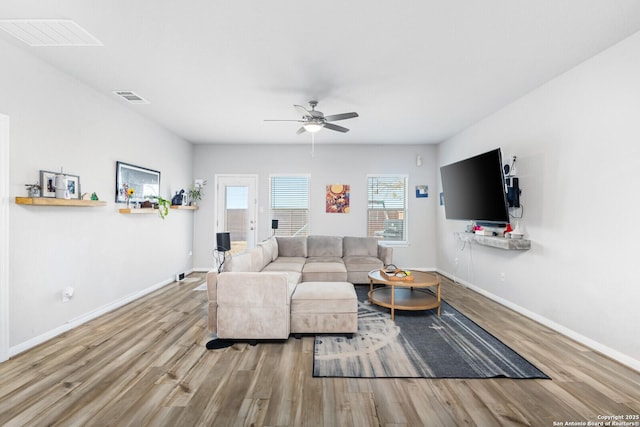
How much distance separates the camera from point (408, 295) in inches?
166

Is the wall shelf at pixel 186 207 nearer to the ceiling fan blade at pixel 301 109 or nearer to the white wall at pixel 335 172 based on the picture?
the white wall at pixel 335 172

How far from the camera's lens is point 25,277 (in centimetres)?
281

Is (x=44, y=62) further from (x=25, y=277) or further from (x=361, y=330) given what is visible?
(x=361, y=330)

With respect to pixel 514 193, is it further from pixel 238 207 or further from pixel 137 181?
pixel 137 181

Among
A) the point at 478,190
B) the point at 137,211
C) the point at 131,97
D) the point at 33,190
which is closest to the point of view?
the point at 33,190

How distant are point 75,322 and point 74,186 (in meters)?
1.54

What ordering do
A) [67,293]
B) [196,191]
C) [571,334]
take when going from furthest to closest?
1. [196,191]
2. [67,293]
3. [571,334]

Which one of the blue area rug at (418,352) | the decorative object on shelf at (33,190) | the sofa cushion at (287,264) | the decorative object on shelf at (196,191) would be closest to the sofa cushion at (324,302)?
the blue area rug at (418,352)

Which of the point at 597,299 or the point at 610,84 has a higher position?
the point at 610,84

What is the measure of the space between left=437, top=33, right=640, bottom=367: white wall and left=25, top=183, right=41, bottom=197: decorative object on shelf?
214 inches

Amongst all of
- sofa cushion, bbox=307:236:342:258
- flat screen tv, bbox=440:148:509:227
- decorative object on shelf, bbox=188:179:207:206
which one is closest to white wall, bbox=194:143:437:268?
decorative object on shelf, bbox=188:179:207:206

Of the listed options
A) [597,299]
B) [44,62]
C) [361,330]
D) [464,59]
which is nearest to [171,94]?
[44,62]

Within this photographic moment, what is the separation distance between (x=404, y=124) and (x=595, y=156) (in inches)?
107

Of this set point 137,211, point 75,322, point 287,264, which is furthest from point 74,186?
point 287,264
